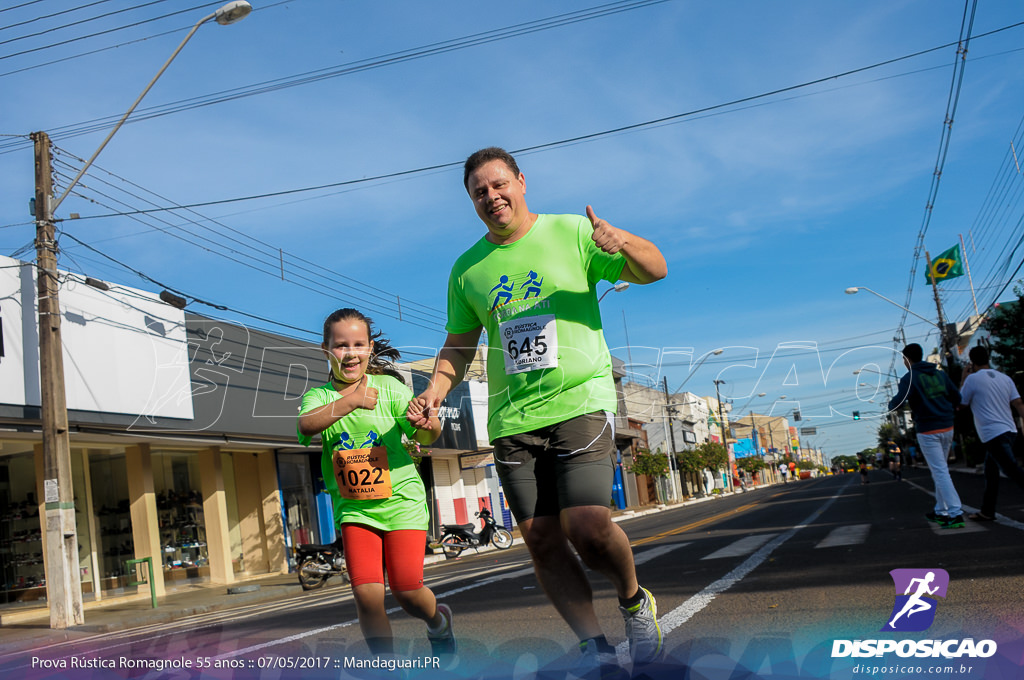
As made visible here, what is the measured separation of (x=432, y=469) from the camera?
1228 inches

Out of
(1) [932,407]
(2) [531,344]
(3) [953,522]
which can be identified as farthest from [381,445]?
(3) [953,522]

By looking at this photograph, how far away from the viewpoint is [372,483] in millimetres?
4023

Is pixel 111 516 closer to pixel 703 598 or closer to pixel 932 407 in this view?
pixel 703 598

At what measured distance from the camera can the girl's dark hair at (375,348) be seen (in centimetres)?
436

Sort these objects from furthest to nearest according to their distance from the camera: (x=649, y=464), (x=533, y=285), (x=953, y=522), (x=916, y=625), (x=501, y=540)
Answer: (x=649, y=464) < (x=501, y=540) < (x=953, y=522) < (x=916, y=625) < (x=533, y=285)

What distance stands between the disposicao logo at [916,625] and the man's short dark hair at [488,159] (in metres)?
2.40

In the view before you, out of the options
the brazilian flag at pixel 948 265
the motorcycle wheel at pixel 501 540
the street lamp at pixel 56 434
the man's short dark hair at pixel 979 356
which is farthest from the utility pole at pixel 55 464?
the brazilian flag at pixel 948 265

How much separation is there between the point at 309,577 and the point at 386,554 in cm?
1358

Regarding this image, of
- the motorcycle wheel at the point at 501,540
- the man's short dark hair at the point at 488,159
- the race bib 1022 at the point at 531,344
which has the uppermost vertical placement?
the man's short dark hair at the point at 488,159

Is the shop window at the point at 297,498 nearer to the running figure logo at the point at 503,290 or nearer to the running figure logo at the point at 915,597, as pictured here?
the running figure logo at the point at 915,597

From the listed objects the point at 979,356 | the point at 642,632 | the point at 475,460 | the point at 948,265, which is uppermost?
the point at 948,265

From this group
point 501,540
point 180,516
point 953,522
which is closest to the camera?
point 953,522

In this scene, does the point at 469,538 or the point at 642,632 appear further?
the point at 469,538

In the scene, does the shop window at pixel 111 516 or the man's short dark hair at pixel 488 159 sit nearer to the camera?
the man's short dark hair at pixel 488 159
